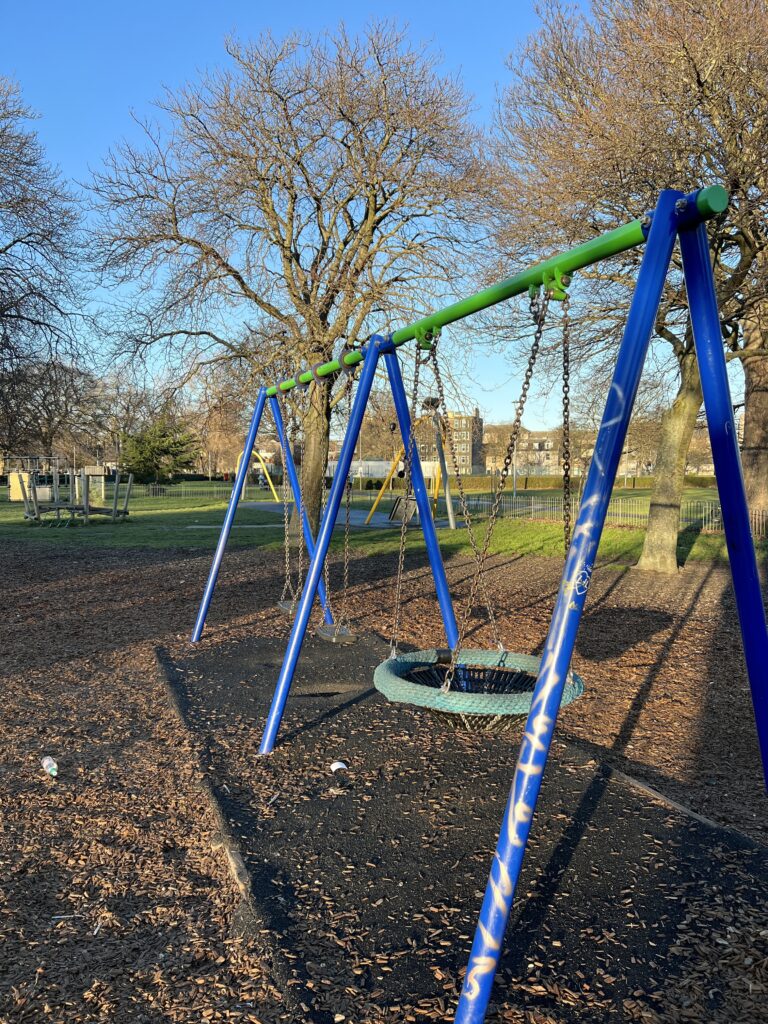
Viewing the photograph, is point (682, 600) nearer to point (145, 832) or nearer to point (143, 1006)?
point (145, 832)

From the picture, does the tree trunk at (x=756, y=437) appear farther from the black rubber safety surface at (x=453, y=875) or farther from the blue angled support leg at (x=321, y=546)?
the black rubber safety surface at (x=453, y=875)

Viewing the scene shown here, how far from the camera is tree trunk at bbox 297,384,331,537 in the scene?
1524cm

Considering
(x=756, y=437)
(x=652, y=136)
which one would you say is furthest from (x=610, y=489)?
(x=756, y=437)

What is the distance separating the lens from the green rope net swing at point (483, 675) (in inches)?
121

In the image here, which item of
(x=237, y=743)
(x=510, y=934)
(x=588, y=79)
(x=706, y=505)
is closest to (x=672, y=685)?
(x=237, y=743)

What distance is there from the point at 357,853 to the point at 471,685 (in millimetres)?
1135

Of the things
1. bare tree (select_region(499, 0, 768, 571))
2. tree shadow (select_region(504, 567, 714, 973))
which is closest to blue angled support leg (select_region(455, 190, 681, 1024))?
tree shadow (select_region(504, 567, 714, 973))

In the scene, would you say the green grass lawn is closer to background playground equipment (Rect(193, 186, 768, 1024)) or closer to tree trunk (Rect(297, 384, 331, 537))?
tree trunk (Rect(297, 384, 331, 537))

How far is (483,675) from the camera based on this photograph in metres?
4.27

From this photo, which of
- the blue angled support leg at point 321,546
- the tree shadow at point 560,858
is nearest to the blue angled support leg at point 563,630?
the tree shadow at point 560,858

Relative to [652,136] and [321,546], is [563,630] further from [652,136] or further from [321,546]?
[652,136]

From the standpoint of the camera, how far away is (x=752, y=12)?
9352 millimetres

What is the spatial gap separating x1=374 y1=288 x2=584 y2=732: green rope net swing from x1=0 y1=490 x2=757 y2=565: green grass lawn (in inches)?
426

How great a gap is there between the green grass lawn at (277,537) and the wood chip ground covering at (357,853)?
989 centimetres
